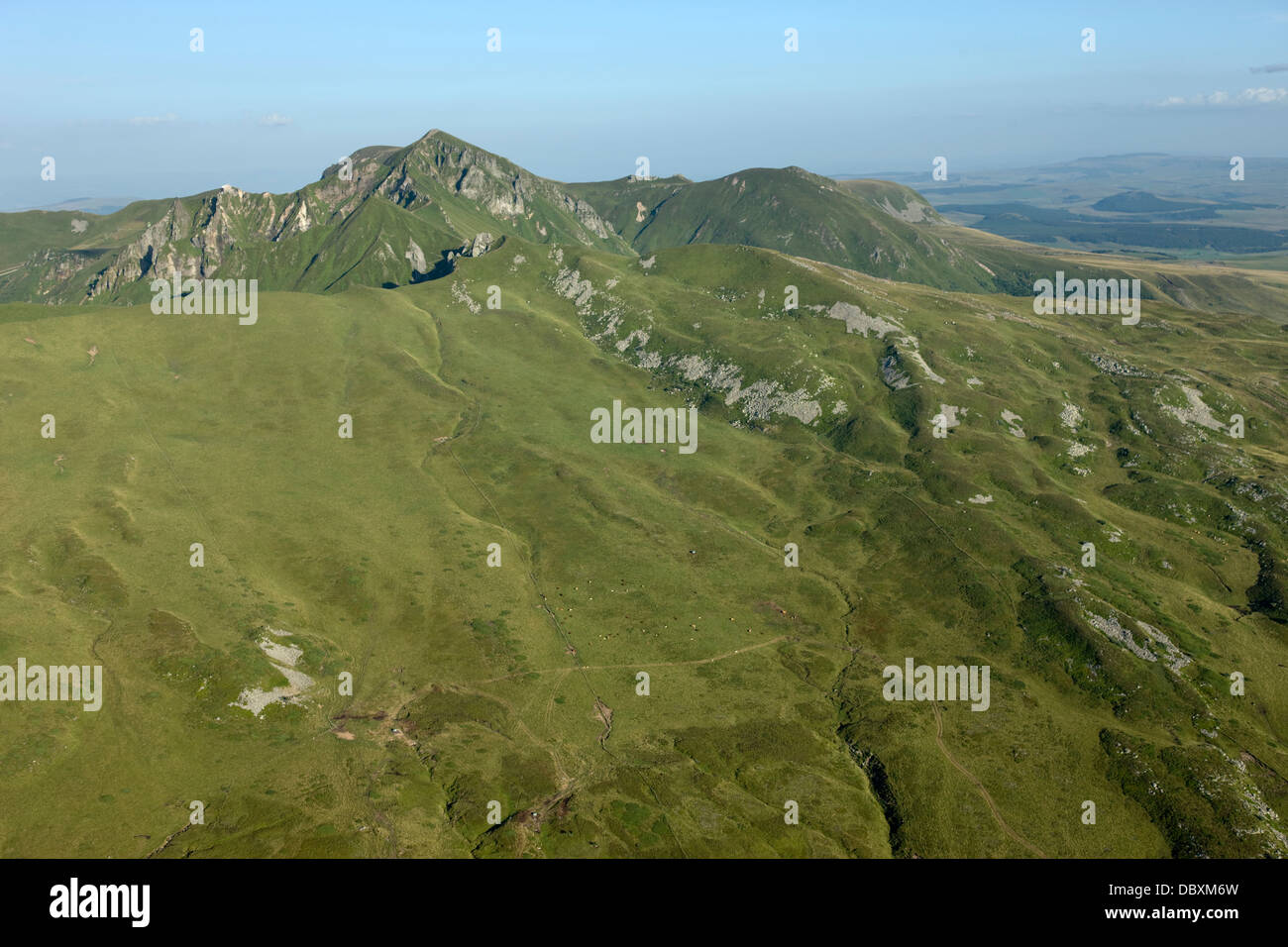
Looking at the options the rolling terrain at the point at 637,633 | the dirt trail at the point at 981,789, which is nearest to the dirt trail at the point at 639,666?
the rolling terrain at the point at 637,633

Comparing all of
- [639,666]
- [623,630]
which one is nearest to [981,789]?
[639,666]

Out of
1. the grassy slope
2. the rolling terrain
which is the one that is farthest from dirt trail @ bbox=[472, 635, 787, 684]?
the grassy slope

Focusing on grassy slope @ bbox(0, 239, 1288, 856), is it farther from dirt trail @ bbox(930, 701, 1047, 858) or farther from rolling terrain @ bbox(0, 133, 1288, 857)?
dirt trail @ bbox(930, 701, 1047, 858)

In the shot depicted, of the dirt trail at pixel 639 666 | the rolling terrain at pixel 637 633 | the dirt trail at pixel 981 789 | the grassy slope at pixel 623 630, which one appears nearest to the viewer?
the dirt trail at pixel 981 789

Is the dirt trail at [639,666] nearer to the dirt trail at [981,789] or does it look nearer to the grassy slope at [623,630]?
the grassy slope at [623,630]

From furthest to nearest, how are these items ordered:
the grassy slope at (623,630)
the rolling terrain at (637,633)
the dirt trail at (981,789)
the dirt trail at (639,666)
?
the dirt trail at (639,666) → the grassy slope at (623,630) → the rolling terrain at (637,633) → the dirt trail at (981,789)
